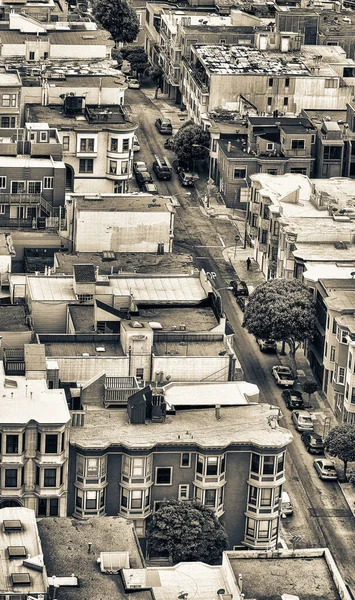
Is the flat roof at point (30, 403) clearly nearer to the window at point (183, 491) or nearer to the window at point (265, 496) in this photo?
the window at point (183, 491)

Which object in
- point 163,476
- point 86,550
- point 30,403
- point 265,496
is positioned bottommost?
point 265,496

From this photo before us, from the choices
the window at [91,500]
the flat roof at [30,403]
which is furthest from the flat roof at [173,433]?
the window at [91,500]

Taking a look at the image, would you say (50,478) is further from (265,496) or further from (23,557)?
(23,557)

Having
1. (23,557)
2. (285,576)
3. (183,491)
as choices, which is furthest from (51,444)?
(285,576)

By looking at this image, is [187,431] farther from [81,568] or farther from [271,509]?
[81,568]

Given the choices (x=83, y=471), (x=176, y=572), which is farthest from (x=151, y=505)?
(x=176, y=572)

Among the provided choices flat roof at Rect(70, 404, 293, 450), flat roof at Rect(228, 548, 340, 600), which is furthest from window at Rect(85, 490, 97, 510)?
flat roof at Rect(228, 548, 340, 600)

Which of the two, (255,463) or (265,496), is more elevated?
(255,463)
